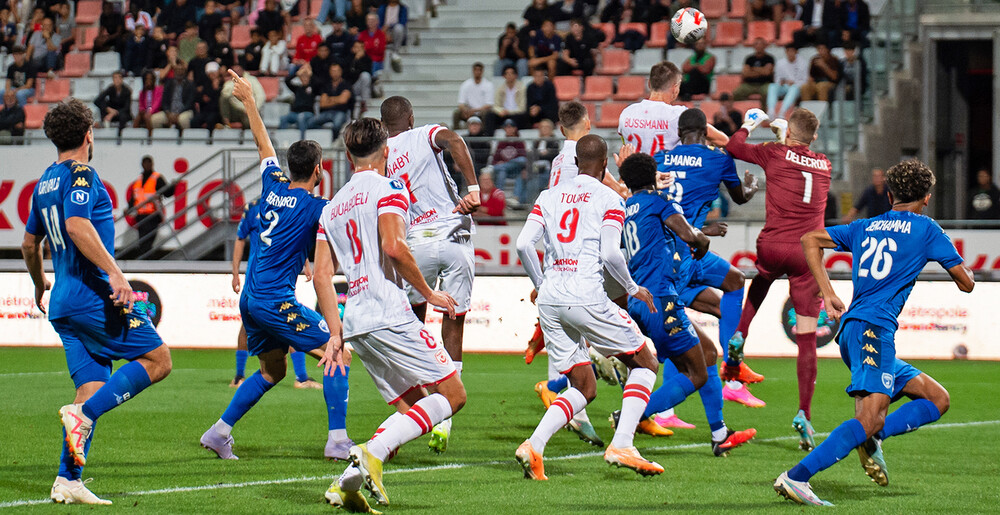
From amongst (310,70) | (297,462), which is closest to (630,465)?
(297,462)

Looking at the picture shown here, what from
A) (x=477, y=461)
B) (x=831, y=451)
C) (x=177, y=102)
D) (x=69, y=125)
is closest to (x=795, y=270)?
(x=477, y=461)

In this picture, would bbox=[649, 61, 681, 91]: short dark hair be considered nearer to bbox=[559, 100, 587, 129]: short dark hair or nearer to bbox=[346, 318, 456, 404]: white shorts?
bbox=[559, 100, 587, 129]: short dark hair

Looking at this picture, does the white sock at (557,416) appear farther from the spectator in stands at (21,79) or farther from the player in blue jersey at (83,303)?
the spectator in stands at (21,79)

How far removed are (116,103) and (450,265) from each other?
1530 cm

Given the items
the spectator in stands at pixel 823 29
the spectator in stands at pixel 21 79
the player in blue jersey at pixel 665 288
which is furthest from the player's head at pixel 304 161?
the spectator in stands at pixel 21 79

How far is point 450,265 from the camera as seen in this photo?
906 centimetres

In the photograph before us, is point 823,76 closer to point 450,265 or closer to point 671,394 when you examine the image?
point 450,265

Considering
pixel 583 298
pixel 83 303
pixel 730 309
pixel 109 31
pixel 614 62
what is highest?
pixel 109 31

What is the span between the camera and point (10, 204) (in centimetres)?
2048

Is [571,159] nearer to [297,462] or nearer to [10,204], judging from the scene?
[297,462]

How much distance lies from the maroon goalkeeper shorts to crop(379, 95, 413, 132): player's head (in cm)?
296

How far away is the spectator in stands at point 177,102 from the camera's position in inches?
873

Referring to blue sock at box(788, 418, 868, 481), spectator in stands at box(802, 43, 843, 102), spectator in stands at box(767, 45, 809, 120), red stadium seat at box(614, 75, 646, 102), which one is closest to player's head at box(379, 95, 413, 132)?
blue sock at box(788, 418, 868, 481)

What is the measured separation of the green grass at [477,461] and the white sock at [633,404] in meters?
0.29
